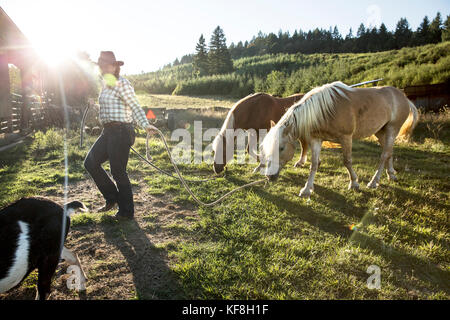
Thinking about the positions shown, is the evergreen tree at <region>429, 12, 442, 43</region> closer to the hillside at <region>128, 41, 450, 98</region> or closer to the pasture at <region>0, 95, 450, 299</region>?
the hillside at <region>128, 41, 450, 98</region>

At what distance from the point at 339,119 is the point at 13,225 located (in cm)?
481

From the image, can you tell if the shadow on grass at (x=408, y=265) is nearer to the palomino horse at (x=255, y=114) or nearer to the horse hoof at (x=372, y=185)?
the horse hoof at (x=372, y=185)

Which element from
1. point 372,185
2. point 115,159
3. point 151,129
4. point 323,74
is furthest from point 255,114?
point 323,74

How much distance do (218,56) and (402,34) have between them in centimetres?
5294

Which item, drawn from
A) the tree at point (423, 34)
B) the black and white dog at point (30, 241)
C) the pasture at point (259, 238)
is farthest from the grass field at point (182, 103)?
the tree at point (423, 34)

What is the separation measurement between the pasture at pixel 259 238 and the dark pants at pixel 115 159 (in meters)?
0.40

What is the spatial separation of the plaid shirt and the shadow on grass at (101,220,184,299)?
5.00ft

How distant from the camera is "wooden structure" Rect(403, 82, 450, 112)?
11.0 m

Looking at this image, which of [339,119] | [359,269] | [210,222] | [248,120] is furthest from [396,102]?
[210,222]

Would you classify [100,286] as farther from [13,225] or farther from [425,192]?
[425,192]

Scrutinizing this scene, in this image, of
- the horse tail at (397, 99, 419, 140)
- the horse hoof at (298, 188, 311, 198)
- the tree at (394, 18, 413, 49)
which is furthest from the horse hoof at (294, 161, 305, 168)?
the tree at (394, 18, 413, 49)

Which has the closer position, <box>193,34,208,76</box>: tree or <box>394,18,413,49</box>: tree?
<box>394,18,413,49</box>: tree

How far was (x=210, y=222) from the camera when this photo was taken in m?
3.69
